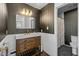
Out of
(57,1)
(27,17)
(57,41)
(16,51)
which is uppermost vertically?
(57,1)

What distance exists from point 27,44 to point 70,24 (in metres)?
0.72

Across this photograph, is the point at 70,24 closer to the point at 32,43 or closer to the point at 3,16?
the point at 32,43

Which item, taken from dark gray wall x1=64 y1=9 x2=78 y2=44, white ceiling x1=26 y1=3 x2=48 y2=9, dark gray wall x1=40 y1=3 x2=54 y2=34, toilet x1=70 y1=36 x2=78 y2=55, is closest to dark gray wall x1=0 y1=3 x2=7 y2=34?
white ceiling x1=26 y1=3 x2=48 y2=9

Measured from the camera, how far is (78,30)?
136 cm

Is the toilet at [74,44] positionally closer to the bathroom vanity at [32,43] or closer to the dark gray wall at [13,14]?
the bathroom vanity at [32,43]

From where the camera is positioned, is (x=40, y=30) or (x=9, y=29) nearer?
(x=9, y=29)

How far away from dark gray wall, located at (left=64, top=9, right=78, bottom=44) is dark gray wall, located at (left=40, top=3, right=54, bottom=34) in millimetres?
212

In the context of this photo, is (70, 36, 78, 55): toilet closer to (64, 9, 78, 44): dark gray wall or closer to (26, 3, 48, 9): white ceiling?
(64, 9, 78, 44): dark gray wall

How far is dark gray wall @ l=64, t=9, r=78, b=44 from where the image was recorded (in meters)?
1.36

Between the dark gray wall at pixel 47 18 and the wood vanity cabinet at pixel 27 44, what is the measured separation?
0.21 metres

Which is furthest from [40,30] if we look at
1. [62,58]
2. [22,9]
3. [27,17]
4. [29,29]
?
[62,58]

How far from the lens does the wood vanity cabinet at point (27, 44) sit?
137cm

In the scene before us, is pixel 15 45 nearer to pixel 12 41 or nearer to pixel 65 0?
pixel 12 41

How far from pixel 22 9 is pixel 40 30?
42 cm
